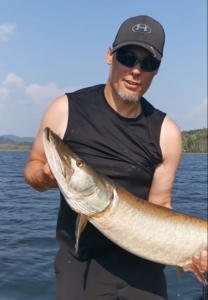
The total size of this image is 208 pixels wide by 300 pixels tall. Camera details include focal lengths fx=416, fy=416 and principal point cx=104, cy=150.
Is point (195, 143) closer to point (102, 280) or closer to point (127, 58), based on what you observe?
point (127, 58)

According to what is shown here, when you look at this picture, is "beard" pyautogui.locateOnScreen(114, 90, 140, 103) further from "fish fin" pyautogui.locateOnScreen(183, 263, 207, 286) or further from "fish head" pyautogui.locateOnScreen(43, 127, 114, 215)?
"fish fin" pyautogui.locateOnScreen(183, 263, 207, 286)

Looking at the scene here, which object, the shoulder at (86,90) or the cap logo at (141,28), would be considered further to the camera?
the shoulder at (86,90)

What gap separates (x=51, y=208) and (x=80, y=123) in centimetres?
1023

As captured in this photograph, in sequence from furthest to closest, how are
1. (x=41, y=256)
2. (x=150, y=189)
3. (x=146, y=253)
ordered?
(x=41, y=256)
(x=150, y=189)
(x=146, y=253)

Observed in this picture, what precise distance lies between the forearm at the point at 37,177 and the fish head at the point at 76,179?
0.21 metres

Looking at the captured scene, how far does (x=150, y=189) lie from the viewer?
3.67 m

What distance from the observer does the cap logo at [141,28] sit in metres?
3.44

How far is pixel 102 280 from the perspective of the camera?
340 centimetres

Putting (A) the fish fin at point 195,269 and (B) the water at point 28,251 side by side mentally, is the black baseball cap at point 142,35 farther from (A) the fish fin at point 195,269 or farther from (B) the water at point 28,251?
(B) the water at point 28,251

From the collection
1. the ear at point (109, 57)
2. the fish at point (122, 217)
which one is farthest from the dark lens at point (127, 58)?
the fish at point (122, 217)

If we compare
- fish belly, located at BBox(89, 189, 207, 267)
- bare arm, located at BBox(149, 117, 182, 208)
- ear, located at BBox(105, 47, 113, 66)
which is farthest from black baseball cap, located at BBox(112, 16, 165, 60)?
fish belly, located at BBox(89, 189, 207, 267)

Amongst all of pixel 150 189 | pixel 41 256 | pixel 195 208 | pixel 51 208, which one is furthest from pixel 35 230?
pixel 195 208

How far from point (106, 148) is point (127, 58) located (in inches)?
30.3

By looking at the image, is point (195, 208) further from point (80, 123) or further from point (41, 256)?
point (80, 123)
